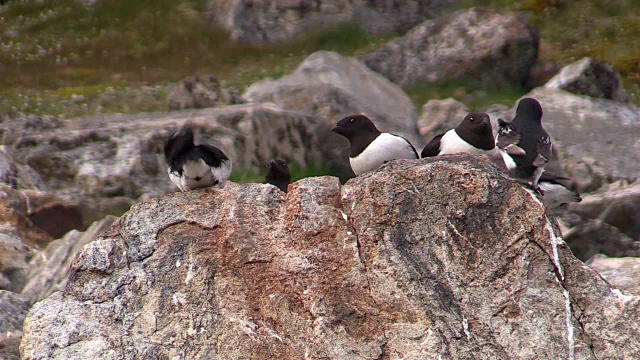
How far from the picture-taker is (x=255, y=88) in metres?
26.8

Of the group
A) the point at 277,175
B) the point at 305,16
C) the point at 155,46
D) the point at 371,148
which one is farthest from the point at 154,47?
the point at 371,148

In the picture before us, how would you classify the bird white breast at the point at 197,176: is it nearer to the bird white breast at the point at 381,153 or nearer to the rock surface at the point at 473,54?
the bird white breast at the point at 381,153

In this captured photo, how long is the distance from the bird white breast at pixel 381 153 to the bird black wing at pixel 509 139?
119 centimetres

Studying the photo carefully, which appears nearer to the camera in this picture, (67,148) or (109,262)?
(109,262)

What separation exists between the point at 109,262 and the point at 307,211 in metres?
1.97

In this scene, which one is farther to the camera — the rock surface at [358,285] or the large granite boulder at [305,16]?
the large granite boulder at [305,16]

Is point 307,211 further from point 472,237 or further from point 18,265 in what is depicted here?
point 18,265

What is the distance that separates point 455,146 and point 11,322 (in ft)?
20.4

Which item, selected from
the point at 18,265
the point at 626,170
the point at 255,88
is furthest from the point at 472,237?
the point at 255,88

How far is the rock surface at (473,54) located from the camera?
95.0ft

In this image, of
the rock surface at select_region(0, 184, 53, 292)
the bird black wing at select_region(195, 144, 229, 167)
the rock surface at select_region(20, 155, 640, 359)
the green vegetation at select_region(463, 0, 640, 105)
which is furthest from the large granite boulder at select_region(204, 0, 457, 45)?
the rock surface at select_region(20, 155, 640, 359)

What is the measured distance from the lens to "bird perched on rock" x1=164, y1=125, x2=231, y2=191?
11094mm

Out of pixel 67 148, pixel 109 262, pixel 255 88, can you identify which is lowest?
pixel 255 88

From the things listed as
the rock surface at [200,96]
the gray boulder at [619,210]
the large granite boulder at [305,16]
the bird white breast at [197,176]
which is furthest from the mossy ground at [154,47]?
the bird white breast at [197,176]
